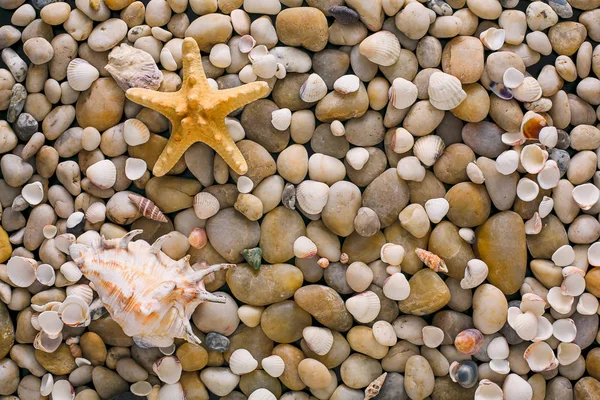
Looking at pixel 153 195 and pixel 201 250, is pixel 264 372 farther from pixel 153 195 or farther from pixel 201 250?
pixel 153 195

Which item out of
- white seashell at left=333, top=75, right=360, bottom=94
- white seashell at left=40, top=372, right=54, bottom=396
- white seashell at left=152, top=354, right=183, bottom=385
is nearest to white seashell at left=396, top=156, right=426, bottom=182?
white seashell at left=333, top=75, right=360, bottom=94

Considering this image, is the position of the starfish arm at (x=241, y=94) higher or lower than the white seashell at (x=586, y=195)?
higher

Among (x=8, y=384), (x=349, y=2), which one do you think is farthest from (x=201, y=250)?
(x=349, y=2)

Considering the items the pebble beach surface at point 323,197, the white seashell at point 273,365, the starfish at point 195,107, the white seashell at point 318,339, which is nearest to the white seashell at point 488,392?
the pebble beach surface at point 323,197

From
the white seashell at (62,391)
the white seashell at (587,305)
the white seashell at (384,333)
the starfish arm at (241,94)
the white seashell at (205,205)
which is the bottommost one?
the white seashell at (62,391)

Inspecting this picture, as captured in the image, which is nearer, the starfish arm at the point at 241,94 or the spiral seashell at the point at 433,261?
the starfish arm at the point at 241,94

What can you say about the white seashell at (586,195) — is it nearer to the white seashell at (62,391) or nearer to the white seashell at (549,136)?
the white seashell at (549,136)

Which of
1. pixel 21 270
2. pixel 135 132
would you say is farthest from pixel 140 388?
pixel 135 132

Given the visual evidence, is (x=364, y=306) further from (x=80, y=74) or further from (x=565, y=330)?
(x=80, y=74)
